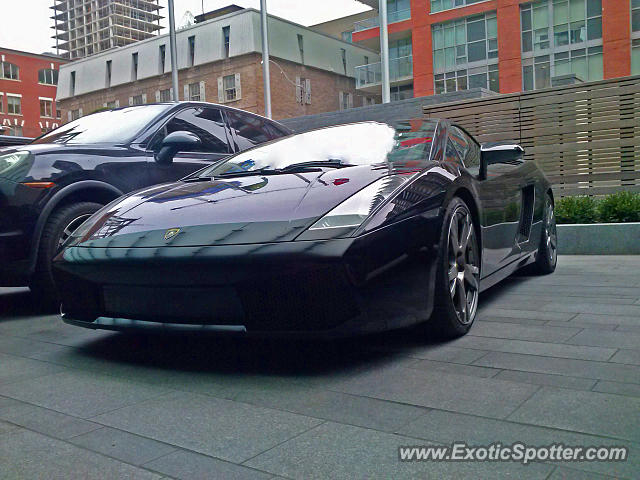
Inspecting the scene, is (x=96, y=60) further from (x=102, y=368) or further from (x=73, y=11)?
(x=73, y=11)

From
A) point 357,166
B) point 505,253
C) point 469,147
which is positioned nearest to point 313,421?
point 357,166

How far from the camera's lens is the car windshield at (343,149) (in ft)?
12.0

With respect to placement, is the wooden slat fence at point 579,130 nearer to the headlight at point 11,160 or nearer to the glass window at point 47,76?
the headlight at point 11,160

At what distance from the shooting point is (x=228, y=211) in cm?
311

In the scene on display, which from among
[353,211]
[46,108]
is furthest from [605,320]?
[46,108]

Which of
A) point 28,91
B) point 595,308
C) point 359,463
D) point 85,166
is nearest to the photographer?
point 359,463

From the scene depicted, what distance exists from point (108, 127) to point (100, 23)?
16676cm

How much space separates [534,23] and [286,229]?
36.2 meters

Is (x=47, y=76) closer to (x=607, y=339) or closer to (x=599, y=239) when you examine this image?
(x=599, y=239)

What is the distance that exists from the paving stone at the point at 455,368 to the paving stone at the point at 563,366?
0.24ft

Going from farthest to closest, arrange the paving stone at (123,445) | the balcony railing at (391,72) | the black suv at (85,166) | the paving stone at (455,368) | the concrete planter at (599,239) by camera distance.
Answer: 1. the balcony railing at (391,72)
2. the concrete planter at (599,239)
3. the black suv at (85,166)
4. the paving stone at (455,368)
5. the paving stone at (123,445)

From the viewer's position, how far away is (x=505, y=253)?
14.3 feet

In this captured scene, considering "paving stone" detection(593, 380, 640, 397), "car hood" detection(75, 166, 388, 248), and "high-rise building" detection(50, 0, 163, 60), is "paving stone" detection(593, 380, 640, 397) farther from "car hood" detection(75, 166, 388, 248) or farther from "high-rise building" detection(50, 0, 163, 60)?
"high-rise building" detection(50, 0, 163, 60)

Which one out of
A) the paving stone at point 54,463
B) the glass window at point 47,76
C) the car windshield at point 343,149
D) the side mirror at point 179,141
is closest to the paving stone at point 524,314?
the car windshield at point 343,149
